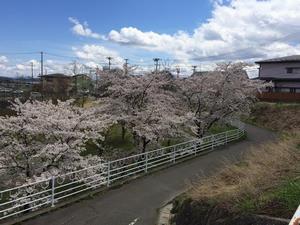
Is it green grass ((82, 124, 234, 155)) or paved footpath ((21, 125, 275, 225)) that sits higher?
paved footpath ((21, 125, 275, 225))

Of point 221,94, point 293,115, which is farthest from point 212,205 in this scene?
point 293,115

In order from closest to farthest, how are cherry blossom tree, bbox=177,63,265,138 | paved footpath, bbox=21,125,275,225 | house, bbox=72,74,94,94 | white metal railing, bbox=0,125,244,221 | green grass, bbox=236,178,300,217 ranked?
green grass, bbox=236,178,300,217 < paved footpath, bbox=21,125,275,225 < white metal railing, bbox=0,125,244,221 < cherry blossom tree, bbox=177,63,265,138 < house, bbox=72,74,94,94

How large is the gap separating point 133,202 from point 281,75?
43633 millimetres

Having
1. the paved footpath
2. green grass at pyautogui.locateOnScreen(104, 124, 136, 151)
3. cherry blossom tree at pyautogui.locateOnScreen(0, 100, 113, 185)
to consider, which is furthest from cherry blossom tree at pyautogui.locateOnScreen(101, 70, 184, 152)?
green grass at pyautogui.locateOnScreen(104, 124, 136, 151)

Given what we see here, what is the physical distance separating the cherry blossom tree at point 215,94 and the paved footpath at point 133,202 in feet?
24.9

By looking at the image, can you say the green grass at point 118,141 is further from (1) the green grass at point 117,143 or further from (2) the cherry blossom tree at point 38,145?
(2) the cherry blossom tree at point 38,145

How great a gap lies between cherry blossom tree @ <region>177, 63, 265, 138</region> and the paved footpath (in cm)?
759

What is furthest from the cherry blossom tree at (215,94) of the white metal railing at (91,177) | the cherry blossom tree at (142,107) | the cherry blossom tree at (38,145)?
the cherry blossom tree at (38,145)

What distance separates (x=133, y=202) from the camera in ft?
40.8

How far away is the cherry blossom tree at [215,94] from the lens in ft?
83.9

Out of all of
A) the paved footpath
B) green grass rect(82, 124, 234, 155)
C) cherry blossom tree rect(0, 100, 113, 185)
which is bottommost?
green grass rect(82, 124, 234, 155)

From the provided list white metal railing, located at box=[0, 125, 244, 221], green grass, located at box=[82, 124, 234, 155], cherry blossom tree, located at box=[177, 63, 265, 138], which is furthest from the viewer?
cherry blossom tree, located at box=[177, 63, 265, 138]

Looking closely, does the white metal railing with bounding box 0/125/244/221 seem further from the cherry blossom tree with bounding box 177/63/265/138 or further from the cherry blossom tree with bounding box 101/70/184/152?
the cherry blossom tree with bounding box 177/63/265/138

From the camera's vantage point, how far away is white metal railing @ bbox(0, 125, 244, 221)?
37.7ft
